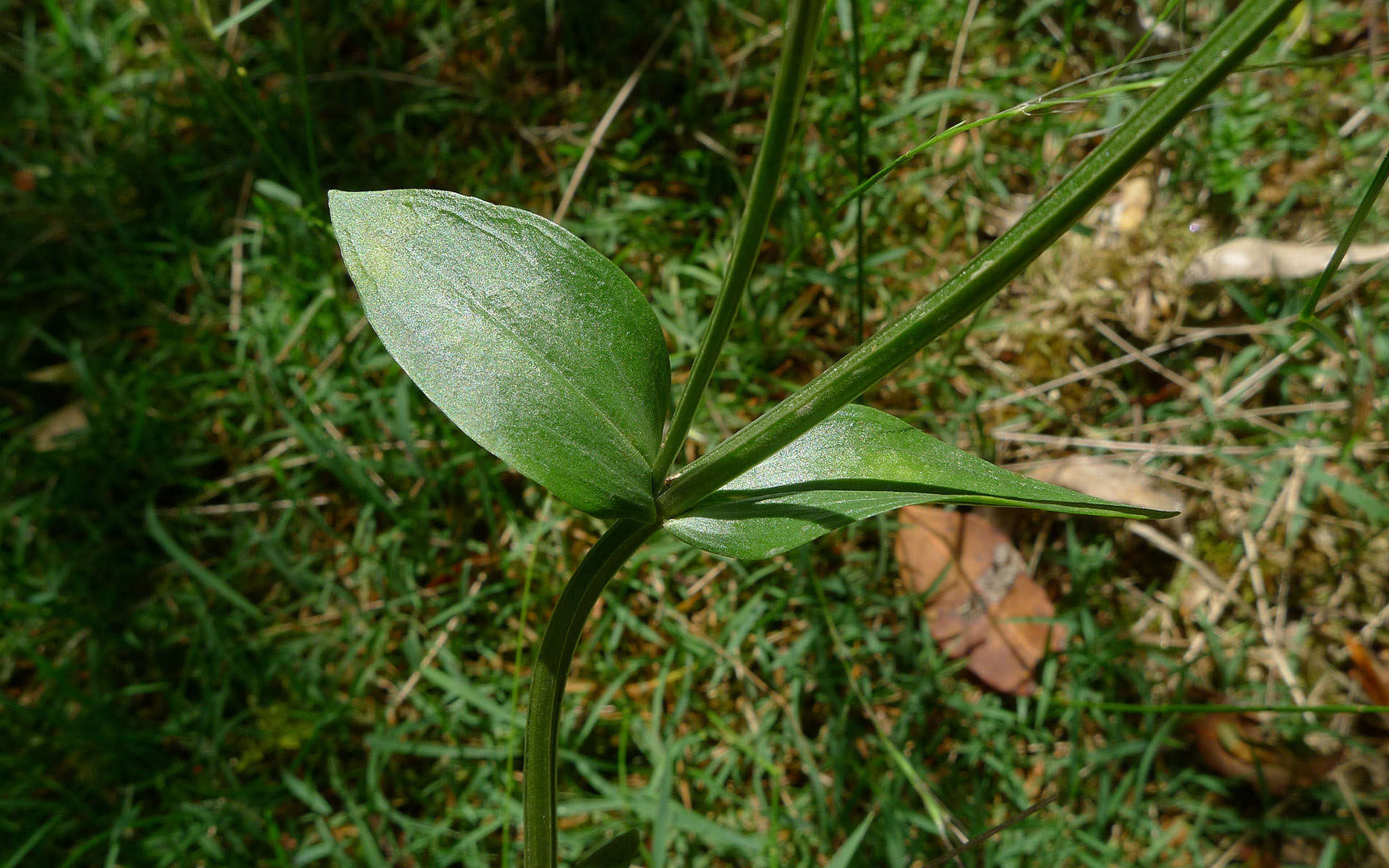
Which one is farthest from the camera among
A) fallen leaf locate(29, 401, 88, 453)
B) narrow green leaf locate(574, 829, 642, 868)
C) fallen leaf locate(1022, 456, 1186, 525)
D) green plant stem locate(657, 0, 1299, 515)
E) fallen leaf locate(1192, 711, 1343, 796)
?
fallen leaf locate(29, 401, 88, 453)

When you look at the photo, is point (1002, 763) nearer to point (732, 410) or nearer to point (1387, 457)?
point (732, 410)

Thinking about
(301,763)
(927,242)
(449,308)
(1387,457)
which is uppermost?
(449,308)

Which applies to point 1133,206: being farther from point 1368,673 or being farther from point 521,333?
point 521,333

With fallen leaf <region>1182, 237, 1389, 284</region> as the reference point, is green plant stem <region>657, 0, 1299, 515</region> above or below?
above

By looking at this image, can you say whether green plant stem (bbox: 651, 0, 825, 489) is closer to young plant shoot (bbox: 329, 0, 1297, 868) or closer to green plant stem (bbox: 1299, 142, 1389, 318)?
young plant shoot (bbox: 329, 0, 1297, 868)

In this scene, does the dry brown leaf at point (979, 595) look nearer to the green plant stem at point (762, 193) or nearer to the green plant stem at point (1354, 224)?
the green plant stem at point (762, 193)

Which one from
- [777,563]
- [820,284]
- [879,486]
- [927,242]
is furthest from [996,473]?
[927,242]

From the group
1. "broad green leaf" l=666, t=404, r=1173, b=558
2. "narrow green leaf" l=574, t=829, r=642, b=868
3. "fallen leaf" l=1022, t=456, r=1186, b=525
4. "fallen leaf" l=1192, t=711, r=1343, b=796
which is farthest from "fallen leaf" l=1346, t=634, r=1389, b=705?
"narrow green leaf" l=574, t=829, r=642, b=868
